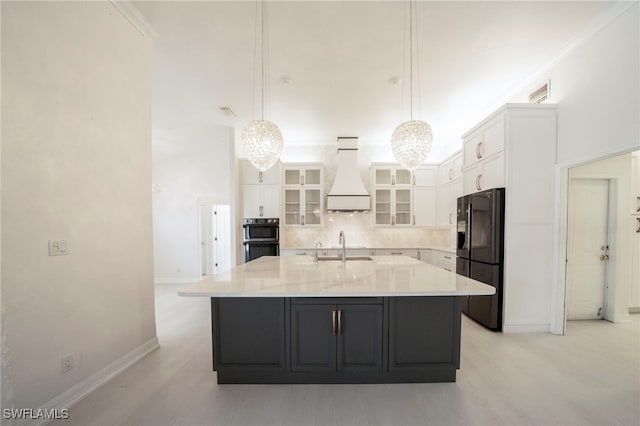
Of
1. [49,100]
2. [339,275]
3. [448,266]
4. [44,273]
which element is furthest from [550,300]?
[49,100]

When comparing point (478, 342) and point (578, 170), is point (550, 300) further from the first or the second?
point (578, 170)

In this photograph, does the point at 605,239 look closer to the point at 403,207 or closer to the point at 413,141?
the point at 403,207

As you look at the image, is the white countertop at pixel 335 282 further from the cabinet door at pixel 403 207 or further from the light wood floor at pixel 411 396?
the cabinet door at pixel 403 207

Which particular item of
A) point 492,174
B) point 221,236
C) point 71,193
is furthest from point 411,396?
point 221,236

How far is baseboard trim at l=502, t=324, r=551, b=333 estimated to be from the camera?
3053mm

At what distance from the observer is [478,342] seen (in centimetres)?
284

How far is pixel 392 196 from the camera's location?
17.9ft

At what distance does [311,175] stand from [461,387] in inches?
168

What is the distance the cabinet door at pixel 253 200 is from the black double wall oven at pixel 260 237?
0.15 m

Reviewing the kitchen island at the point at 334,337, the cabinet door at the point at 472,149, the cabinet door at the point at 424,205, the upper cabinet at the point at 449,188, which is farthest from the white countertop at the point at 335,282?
the cabinet door at the point at 424,205

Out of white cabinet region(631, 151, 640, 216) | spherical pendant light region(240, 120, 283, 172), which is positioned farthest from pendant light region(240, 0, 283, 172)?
white cabinet region(631, 151, 640, 216)

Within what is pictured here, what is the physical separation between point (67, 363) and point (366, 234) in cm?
488

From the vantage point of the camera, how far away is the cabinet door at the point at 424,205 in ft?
17.9

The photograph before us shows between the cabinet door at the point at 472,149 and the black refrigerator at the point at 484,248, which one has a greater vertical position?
the cabinet door at the point at 472,149
